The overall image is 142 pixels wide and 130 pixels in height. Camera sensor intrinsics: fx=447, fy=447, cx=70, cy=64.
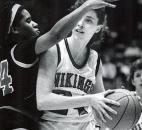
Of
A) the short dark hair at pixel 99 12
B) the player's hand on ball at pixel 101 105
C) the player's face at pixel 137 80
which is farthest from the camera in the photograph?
the player's face at pixel 137 80

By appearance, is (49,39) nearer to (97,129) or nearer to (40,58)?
(40,58)

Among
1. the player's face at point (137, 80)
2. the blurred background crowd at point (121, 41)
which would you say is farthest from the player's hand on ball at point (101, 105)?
the blurred background crowd at point (121, 41)

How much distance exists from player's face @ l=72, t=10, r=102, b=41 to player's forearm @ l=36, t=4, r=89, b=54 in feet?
0.96

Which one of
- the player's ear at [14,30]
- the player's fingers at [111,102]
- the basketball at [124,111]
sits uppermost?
the player's ear at [14,30]

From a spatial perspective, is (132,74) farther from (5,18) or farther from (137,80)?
(5,18)

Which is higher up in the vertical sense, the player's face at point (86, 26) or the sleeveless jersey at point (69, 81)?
the player's face at point (86, 26)

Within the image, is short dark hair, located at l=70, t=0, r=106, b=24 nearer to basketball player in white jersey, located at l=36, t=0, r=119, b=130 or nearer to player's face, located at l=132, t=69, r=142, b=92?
basketball player in white jersey, located at l=36, t=0, r=119, b=130

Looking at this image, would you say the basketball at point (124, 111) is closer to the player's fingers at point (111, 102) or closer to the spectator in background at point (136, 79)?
the player's fingers at point (111, 102)

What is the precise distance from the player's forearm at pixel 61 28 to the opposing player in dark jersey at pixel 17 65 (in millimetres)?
77

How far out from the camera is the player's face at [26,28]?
8.69 ft

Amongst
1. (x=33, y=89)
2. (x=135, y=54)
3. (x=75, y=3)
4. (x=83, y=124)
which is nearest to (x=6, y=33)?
(x=33, y=89)

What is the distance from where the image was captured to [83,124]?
2.84 m

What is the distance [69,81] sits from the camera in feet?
8.95

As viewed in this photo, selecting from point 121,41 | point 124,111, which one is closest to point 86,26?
point 124,111
